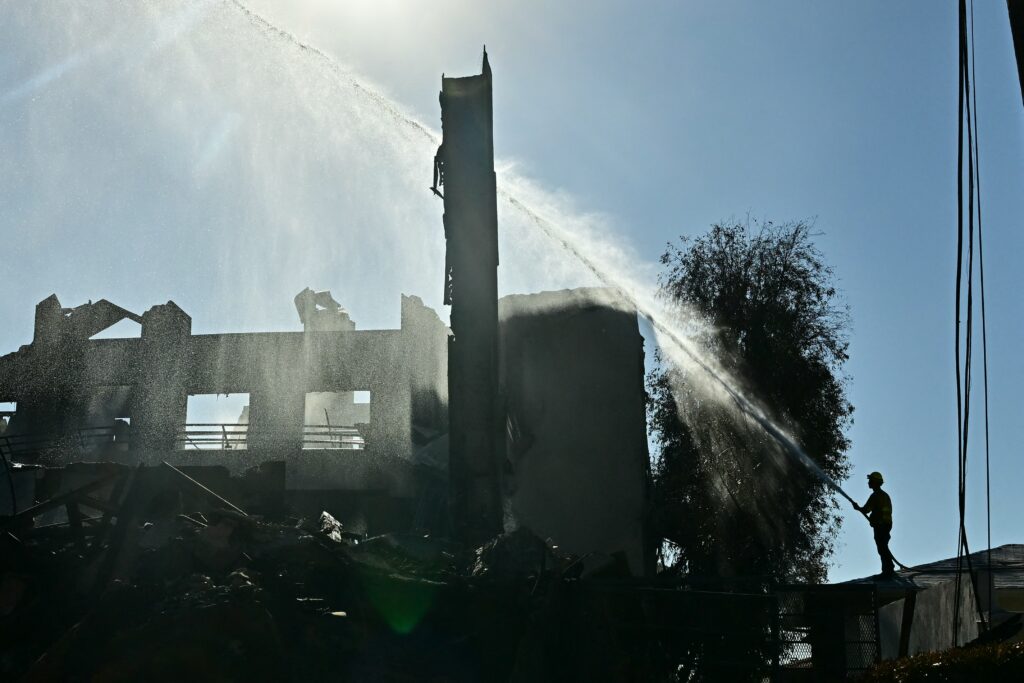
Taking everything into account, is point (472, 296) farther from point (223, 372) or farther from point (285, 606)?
point (223, 372)

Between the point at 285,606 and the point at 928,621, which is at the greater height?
the point at 285,606

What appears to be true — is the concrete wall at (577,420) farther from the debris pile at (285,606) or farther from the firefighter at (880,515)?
the debris pile at (285,606)

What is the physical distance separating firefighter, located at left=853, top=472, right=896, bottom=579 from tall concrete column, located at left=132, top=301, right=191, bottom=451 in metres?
25.1

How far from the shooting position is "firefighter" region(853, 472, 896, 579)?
42.1ft

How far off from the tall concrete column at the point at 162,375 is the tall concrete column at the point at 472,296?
2201 cm

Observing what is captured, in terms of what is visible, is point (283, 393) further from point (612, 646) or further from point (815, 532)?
point (612, 646)

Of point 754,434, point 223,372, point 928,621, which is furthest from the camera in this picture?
point 223,372

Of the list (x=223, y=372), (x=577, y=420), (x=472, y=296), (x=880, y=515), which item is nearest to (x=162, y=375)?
(x=223, y=372)

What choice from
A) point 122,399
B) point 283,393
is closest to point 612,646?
point 283,393

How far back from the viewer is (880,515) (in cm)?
1325

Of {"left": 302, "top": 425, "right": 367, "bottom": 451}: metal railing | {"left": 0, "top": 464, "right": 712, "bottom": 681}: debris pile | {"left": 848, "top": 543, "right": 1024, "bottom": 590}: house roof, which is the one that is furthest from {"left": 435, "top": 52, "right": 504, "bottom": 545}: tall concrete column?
{"left": 302, "top": 425, "right": 367, "bottom": 451}: metal railing

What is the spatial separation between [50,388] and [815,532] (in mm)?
26131

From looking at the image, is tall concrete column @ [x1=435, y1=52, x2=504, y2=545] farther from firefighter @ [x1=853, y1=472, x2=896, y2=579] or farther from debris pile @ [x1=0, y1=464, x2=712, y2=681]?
firefighter @ [x1=853, y1=472, x2=896, y2=579]

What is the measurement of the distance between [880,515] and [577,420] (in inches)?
473
